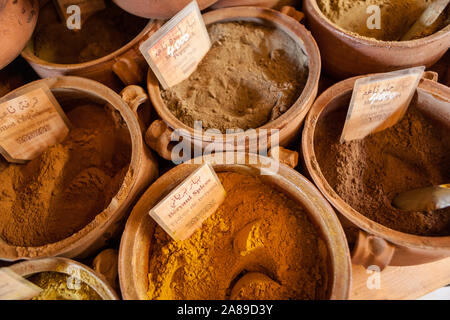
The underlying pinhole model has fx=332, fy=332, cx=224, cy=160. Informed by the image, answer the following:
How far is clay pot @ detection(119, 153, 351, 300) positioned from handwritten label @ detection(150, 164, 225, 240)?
0.17 ft

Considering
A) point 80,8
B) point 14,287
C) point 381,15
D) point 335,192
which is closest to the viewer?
point 14,287

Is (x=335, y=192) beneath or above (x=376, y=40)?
beneath

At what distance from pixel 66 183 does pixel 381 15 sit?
1082mm

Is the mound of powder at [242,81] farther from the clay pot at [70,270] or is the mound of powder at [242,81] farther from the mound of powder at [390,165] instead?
the clay pot at [70,270]

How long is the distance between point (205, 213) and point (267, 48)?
0.56 meters

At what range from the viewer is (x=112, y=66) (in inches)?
39.2

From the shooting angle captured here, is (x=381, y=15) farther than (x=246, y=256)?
Yes

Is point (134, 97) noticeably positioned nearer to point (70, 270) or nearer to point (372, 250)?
point (70, 270)

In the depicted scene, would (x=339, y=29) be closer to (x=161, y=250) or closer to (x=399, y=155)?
(x=399, y=155)

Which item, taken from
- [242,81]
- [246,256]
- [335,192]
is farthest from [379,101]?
[246,256]

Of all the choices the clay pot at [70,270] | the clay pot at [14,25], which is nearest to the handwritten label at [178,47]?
the clay pot at [14,25]

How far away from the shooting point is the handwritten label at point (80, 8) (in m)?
1.17

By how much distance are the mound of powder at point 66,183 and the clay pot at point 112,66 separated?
0.11 meters
